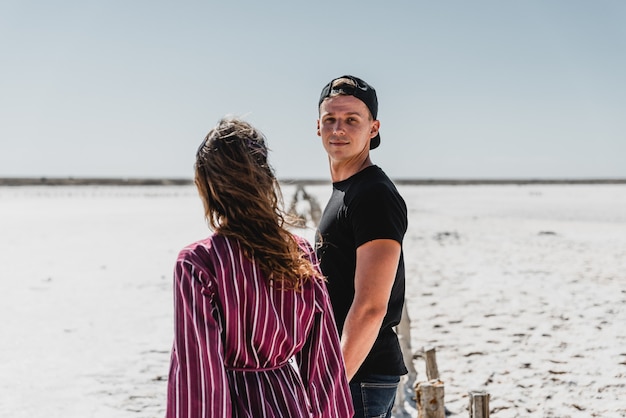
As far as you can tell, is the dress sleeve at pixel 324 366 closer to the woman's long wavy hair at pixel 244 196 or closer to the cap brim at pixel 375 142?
the woman's long wavy hair at pixel 244 196

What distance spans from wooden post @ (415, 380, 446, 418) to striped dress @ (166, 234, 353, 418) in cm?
153

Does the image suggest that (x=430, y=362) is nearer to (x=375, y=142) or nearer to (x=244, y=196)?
(x=375, y=142)

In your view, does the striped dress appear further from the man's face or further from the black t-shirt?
the man's face

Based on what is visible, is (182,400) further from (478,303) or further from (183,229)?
(183,229)

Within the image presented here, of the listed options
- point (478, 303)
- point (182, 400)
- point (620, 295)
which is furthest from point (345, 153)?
point (620, 295)

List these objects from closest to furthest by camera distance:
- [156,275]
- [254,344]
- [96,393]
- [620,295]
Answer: [254,344], [96,393], [620,295], [156,275]

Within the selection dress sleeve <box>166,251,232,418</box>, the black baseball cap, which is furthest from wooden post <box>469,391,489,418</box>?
dress sleeve <box>166,251,232,418</box>

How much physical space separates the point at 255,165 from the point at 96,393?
4.41 metres

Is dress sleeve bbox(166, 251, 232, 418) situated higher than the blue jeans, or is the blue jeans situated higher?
dress sleeve bbox(166, 251, 232, 418)

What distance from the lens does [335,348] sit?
1.71 m

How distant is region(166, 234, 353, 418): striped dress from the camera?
4.61ft

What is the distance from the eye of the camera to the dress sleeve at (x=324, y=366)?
5.48ft

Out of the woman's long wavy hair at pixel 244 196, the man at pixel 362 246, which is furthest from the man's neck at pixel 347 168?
the woman's long wavy hair at pixel 244 196

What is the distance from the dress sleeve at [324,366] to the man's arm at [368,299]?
0.14m
